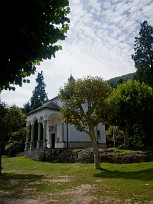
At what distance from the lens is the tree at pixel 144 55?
5106cm

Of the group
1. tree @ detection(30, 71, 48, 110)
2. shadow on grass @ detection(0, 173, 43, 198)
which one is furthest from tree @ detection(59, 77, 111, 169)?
tree @ detection(30, 71, 48, 110)

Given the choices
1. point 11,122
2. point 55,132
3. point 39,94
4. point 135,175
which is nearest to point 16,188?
point 135,175

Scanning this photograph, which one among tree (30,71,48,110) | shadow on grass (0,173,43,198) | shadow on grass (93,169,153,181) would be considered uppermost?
tree (30,71,48,110)

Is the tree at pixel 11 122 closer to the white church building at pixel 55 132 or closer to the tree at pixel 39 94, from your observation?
the white church building at pixel 55 132

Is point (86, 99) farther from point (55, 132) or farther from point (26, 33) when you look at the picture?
point (55, 132)

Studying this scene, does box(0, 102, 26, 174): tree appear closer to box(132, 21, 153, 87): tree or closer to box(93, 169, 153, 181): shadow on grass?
box(93, 169, 153, 181): shadow on grass

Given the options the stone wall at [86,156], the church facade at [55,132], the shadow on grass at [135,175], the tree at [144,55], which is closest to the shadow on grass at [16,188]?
the shadow on grass at [135,175]

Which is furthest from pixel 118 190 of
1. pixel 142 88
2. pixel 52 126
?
pixel 52 126

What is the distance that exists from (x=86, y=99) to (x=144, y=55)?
30.8 m

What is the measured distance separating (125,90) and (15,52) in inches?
1289

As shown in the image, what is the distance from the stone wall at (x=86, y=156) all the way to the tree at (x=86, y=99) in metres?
4.80

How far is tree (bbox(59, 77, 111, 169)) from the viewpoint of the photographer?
25516 millimetres

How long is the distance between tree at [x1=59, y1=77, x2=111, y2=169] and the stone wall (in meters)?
4.80

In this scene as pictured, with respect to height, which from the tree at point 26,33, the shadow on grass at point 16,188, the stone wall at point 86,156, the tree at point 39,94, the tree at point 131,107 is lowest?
the shadow on grass at point 16,188
